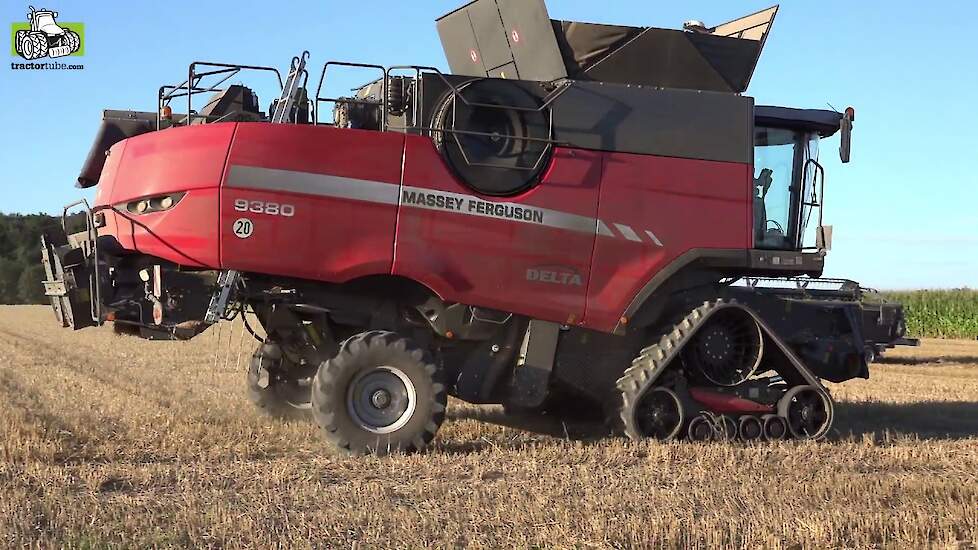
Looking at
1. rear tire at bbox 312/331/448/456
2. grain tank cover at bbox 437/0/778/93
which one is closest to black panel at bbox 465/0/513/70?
grain tank cover at bbox 437/0/778/93

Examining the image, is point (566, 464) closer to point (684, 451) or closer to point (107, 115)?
point (684, 451)

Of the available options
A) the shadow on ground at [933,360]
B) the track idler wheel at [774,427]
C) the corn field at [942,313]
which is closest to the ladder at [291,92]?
the track idler wheel at [774,427]

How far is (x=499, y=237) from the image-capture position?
322 inches

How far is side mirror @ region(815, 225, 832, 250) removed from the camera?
9.56 metres

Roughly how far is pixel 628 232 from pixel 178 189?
12.4 feet

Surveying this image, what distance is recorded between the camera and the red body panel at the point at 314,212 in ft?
24.9

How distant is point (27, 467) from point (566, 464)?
3848 mm

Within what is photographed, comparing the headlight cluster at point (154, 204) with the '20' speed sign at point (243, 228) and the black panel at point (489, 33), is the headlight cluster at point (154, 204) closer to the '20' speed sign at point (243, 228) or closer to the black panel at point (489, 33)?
the '20' speed sign at point (243, 228)

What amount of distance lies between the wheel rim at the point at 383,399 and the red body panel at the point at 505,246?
0.80 metres

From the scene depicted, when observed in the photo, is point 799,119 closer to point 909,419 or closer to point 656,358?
point 656,358

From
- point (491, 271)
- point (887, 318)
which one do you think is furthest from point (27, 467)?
point (887, 318)

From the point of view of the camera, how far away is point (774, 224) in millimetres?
9406

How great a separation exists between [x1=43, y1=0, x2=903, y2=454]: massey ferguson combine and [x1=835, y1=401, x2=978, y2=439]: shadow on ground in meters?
0.87

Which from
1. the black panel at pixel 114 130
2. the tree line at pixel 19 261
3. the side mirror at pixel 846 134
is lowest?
the tree line at pixel 19 261
